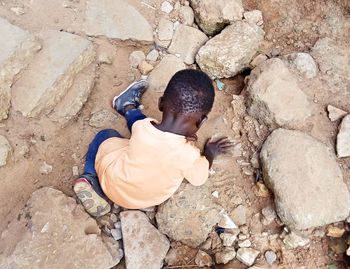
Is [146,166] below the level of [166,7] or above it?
below

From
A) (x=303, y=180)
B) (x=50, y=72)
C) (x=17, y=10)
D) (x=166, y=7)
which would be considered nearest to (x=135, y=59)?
(x=166, y=7)

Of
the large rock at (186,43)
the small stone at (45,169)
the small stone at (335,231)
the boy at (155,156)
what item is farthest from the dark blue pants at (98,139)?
the small stone at (335,231)

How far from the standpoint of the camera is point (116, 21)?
3.19 m

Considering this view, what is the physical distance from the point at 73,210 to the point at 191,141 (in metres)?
0.69

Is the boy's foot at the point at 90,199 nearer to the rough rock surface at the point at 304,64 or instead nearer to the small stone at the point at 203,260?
the small stone at the point at 203,260

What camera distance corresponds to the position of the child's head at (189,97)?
2.39 m

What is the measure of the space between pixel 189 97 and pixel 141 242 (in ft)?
2.66

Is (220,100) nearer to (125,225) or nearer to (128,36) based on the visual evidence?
(128,36)

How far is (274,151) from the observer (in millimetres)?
2814

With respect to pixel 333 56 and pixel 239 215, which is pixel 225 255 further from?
pixel 333 56

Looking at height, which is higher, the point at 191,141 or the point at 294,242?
the point at 191,141

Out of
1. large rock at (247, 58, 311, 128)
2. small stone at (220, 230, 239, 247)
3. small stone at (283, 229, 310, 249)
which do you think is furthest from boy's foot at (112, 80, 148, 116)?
small stone at (283, 229, 310, 249)

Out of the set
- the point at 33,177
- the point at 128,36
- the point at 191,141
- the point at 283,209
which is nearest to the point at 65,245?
the point at 33,177

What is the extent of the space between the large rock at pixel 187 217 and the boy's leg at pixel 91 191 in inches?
11.7
